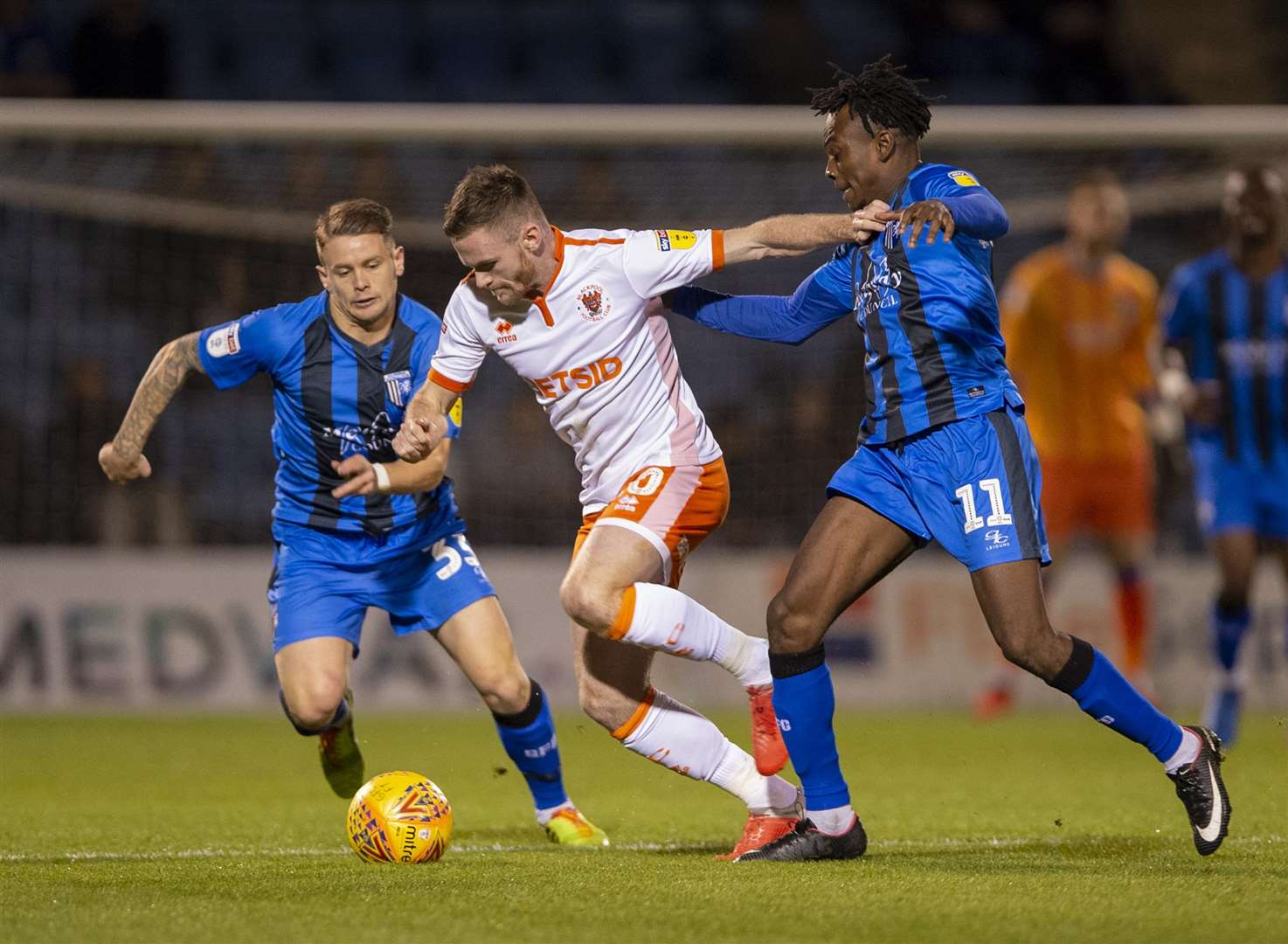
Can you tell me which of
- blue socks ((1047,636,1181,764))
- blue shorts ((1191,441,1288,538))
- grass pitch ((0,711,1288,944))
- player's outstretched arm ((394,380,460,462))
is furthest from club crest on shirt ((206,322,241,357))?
blue shorts ((1191,441,1288,538))

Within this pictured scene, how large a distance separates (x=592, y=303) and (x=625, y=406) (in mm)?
332

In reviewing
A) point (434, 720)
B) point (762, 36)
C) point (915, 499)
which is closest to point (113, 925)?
point (915, 499)

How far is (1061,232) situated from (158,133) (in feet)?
22.0

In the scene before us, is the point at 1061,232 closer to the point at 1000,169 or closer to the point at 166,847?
the point at 1000,169

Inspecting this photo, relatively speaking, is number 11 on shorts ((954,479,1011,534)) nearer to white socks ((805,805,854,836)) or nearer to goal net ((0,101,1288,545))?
white socks ((805,805,854,836))

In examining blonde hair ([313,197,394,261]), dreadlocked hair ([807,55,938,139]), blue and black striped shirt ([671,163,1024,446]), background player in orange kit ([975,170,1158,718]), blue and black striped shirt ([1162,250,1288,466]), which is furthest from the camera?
background player in orange kit ([975,170,1158,718])

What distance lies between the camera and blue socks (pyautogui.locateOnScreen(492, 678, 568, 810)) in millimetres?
5711

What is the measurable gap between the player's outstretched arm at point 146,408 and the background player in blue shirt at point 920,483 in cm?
221

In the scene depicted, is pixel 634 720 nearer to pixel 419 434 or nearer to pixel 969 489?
pixel 419 434

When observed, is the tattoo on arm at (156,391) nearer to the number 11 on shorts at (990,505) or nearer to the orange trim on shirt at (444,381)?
the orange trim on shirt at (444,381)

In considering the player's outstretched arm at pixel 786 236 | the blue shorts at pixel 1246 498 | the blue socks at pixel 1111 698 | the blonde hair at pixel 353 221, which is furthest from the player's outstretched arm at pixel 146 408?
the blue shorts at pixel 1246 498

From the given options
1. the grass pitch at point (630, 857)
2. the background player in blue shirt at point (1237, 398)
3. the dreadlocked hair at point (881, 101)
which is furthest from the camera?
the background player in blue shirt at point (1237, 398)

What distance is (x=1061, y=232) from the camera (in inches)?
497

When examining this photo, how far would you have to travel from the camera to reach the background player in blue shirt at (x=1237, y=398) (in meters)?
8.24
